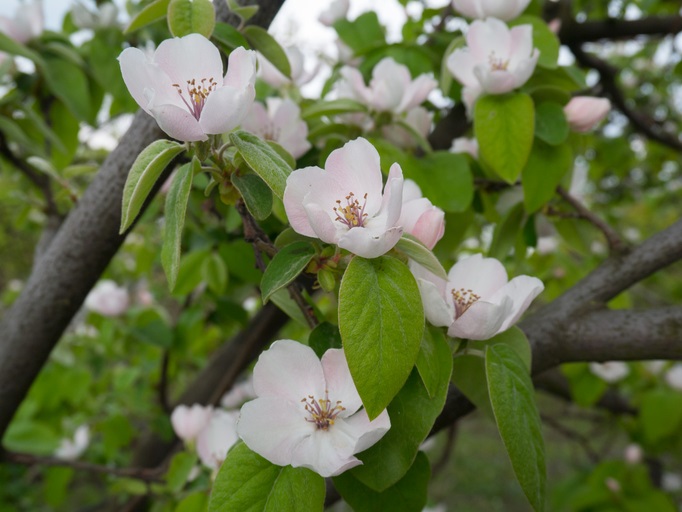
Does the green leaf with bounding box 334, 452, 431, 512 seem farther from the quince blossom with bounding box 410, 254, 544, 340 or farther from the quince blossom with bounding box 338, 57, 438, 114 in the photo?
the quince blossom with bounding box 338, 57, 438, 114

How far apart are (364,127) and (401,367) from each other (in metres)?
0.55

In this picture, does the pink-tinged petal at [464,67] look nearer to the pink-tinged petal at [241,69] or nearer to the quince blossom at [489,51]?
the quince blossom at [489,51]

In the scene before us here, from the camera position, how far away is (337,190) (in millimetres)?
526

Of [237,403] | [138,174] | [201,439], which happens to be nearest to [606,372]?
[237,403]

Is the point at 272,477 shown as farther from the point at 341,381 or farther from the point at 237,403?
the point at 237,403

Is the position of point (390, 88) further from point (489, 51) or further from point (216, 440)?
point (216, 440)

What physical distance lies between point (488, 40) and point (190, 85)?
1.59 feet

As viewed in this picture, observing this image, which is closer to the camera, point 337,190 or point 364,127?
point 337,190

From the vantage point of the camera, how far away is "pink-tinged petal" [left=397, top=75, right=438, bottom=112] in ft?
2.93

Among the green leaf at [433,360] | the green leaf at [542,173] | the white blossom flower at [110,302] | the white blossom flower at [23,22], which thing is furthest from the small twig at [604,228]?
the white blossom flower at [110,302]

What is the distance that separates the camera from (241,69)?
52 cm

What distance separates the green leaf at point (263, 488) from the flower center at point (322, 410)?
1.6 inches

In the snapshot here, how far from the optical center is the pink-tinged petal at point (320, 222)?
468mm

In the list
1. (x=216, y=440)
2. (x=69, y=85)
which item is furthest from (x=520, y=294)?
(x=69, y=85)
